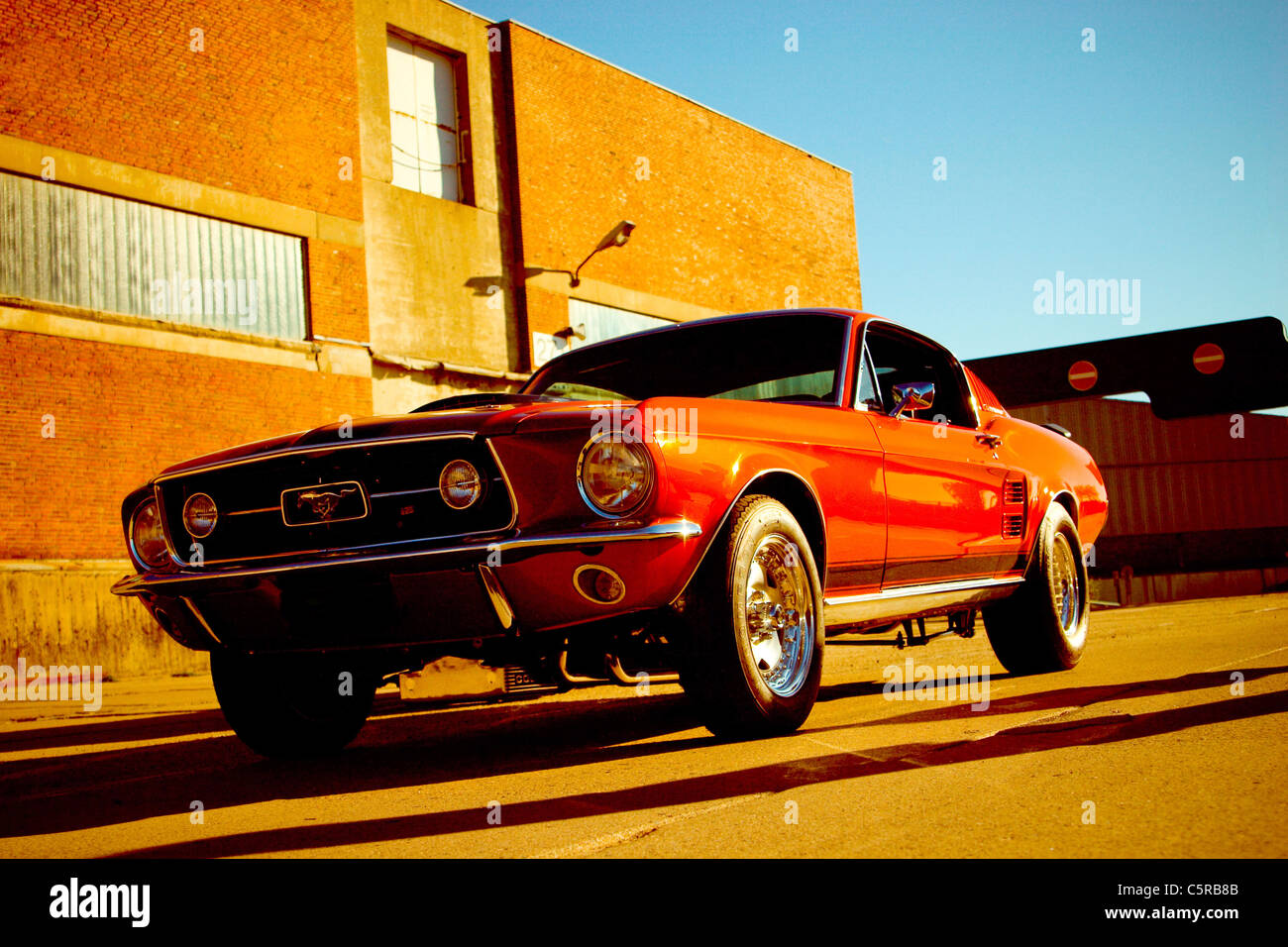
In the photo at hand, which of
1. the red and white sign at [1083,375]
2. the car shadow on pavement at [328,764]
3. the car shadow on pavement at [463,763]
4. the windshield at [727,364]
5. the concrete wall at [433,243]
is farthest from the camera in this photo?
the red and white sign at [1083,375]

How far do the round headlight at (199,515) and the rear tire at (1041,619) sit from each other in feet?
13.2

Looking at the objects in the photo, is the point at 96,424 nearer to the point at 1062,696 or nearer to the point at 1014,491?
the point at 1014,491

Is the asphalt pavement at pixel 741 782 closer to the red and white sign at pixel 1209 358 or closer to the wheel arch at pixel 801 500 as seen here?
the wheel arch at pixel 801 500

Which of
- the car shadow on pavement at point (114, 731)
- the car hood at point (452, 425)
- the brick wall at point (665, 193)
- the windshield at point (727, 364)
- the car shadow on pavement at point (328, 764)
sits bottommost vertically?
the car shadow on pavement at point (114, 731)

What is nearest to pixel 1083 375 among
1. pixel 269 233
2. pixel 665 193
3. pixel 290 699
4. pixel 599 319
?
pixel 599 319

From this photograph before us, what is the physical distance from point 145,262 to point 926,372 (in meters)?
12.4

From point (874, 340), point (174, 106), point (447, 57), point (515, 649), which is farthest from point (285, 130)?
point (515, 649)

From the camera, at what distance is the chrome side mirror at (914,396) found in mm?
5375

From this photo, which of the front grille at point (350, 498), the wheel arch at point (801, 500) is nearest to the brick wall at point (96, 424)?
the front grille at point (350, 498)

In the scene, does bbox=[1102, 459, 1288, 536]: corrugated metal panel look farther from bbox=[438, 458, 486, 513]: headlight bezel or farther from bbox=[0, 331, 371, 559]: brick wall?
bbox=[438, 458, 486, 513]: headlight bezel

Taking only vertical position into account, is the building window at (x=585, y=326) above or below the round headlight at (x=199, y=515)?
above
